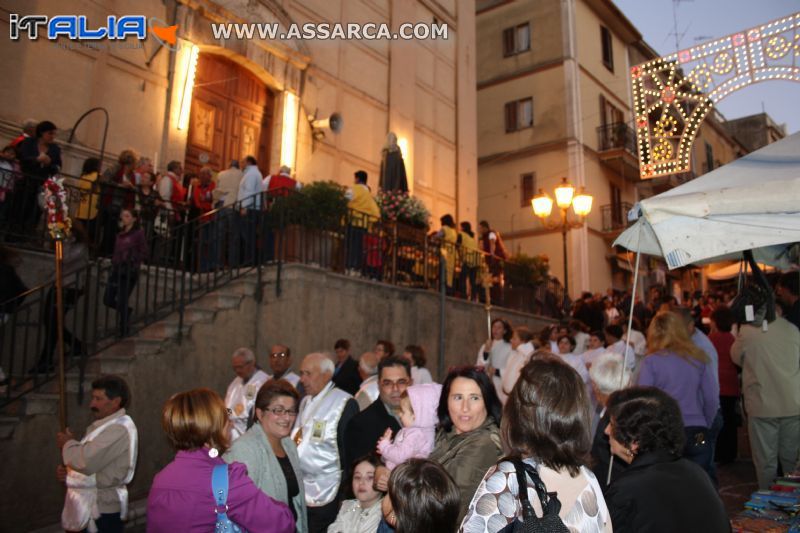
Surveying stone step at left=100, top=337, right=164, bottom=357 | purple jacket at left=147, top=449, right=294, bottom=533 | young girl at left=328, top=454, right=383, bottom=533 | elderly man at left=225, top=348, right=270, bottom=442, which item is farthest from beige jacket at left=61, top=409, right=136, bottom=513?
stone step at left=100, top=337, right=164, bottom=357

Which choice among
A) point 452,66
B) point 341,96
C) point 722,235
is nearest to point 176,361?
point 722,235

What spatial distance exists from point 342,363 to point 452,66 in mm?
14746

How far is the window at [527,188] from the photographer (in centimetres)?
2466

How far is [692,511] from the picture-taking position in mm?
2643

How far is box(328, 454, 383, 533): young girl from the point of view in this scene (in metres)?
3.73

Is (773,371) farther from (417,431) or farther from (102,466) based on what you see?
(102,466)

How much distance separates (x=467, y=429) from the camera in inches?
125

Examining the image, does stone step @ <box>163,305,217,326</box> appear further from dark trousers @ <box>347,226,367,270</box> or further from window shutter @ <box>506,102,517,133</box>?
window shutter @ <box>506,102,517,133</box>

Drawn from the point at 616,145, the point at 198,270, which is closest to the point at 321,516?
the point at 198,270

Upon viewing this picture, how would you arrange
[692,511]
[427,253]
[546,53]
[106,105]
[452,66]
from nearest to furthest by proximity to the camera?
1. [692,511]
2. [106,105]
3. [427,253]
4. [452,66]
5. [546,53]

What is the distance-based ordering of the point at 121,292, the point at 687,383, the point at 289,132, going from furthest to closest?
the point at 289,132 → the point at 121,292 → the point at 687,383

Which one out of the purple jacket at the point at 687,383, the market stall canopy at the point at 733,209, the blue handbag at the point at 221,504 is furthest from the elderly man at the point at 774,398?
the blue handbag at the point at 221,504

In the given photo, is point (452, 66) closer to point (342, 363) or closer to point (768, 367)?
point (342, 363)

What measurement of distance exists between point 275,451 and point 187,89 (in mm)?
9899
